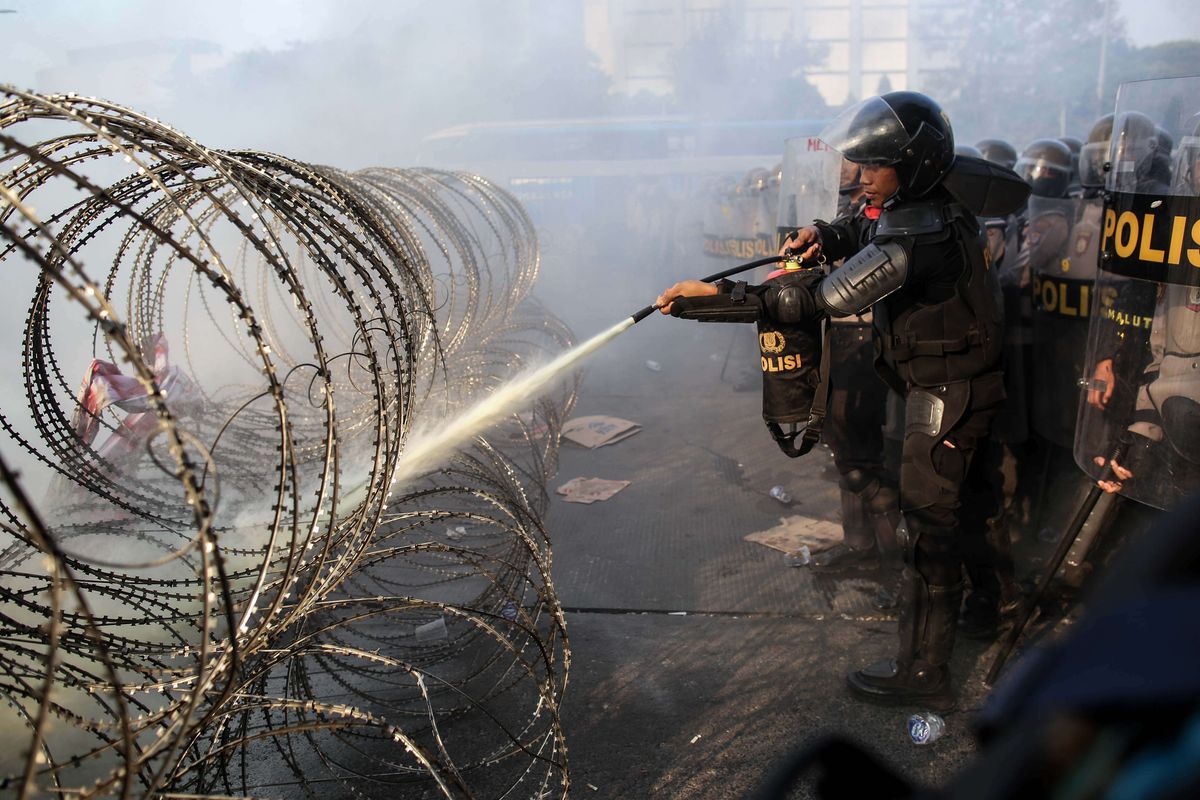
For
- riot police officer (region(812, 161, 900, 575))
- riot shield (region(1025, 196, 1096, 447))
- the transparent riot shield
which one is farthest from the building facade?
riot police officer (region(812, 161, 900, 575))

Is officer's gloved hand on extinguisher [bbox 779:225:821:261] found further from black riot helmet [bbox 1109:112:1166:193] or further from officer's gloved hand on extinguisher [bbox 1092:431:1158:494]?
officer's gloved hand on extinguisher [bbox 1092:431:1158:494]

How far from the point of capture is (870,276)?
10.6 feet

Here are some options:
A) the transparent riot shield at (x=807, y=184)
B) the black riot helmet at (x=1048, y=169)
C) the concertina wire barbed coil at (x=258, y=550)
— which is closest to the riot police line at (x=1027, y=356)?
the transparent riot shield at (x=807, y=184)

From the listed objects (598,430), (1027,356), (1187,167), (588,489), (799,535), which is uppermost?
(1187,167)

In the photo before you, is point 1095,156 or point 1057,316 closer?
point 1057,316

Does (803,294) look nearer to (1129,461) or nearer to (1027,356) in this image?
(1129,461)

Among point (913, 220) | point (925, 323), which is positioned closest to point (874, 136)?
point (913, 220)

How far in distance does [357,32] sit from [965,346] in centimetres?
2321

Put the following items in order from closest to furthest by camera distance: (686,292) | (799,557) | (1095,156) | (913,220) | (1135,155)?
(1135,155) < (913,220) < (686,292) < (799,557) < (1095,156)

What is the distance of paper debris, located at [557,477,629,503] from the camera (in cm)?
640

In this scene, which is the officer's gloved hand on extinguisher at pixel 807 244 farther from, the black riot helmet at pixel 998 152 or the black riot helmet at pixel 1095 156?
the black riot helmet at pixel 998 152

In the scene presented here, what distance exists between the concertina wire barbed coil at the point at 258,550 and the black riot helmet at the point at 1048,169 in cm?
424

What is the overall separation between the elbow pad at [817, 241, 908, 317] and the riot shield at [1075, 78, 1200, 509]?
78cm

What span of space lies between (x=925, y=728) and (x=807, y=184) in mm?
3831
